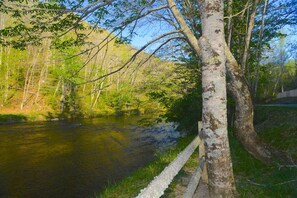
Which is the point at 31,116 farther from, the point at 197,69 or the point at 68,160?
the point at 197,69

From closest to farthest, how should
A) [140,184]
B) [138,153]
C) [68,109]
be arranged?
[140,184] < [138,153] < [68,109]

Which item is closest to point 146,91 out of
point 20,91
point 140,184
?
point 140,184

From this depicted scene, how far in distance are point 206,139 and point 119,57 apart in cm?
604

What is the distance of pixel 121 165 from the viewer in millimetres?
11562

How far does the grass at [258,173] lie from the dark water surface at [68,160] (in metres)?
2.29

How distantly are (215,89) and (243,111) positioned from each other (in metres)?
4.26

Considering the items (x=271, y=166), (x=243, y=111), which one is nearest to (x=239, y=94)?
(x=243, y=111)

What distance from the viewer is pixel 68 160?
12805 millimetres

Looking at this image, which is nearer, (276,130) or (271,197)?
(271,197)

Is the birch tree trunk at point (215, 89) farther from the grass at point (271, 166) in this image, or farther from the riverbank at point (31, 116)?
the riverbank at point (31, 116)

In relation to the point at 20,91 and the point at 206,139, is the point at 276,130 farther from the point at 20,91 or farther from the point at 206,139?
→ the point at 20,91

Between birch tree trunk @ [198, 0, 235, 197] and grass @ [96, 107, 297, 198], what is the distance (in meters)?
0.50

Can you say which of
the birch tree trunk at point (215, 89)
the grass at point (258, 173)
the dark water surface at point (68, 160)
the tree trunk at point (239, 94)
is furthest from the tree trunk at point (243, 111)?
the dark water surface at point (68, 160)

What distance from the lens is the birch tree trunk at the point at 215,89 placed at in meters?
3.72
